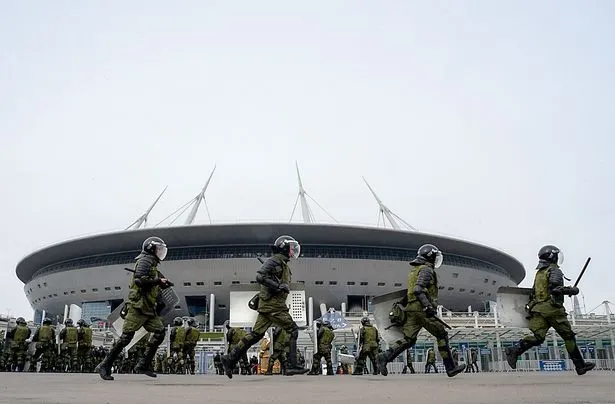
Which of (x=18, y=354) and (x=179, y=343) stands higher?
(x=179, y=343)

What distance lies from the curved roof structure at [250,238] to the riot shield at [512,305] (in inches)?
1769

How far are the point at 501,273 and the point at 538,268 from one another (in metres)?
64.1

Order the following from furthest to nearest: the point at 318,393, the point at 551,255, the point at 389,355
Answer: the point at 551,255, the point at 389,355, the point at 318,393

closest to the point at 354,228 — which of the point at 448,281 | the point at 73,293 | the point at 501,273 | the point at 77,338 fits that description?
the point at 448,281

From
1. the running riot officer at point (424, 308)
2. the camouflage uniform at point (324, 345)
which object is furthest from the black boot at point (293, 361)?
the camouflage uniform at point (324, 345)

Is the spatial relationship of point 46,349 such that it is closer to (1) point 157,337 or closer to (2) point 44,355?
(2) point 44,355

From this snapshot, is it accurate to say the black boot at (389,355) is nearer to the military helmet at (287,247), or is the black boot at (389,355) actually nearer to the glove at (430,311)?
the glove at (430,311)

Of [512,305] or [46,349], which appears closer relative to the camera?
[512,305]

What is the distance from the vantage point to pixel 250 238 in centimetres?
5694

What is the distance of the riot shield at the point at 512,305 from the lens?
420 inches

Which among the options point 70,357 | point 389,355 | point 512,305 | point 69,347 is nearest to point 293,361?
point 389,355

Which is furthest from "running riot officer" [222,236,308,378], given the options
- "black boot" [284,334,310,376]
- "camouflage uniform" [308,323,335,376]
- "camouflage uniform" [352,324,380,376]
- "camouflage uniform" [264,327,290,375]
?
"camouflage uniform" [352,324,380,376]

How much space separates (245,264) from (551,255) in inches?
1905

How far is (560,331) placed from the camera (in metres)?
9.35
